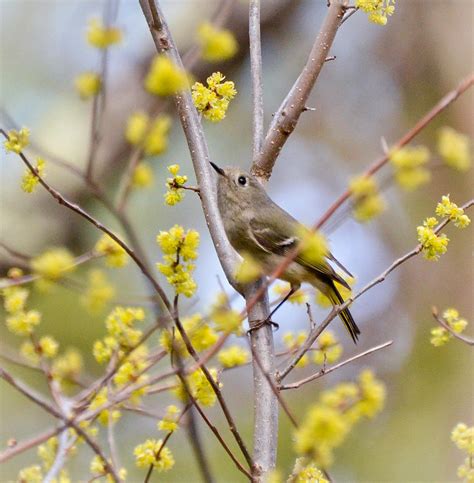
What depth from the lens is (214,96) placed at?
48.3 inches

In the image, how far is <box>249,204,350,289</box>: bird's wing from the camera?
1.98m

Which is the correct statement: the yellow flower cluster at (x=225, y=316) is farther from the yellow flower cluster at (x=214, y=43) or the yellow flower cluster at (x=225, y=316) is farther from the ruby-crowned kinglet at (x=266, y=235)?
the ruby-crowned kinglet at (x=266, y=235)

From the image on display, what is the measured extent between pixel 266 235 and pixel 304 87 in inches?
25.5

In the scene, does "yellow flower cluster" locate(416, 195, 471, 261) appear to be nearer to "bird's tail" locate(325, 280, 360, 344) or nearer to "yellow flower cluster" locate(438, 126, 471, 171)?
"yellow flower cluster" locate(438, 126, 471, 171)

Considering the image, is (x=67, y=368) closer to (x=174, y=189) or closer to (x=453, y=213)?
(x=174, y=189)

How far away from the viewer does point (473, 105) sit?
3.62 meters

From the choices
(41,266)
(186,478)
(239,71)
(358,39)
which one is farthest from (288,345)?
(358,39)

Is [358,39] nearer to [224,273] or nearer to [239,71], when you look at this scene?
[239,71]

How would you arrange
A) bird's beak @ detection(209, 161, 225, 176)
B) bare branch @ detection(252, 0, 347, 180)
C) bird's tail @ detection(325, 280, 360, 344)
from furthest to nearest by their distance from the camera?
bird's tail @ detection(325, 280, 360, 344), bird's beak @ detection(209, 161, 225, 176), bare branch @ detection(252, 0, 347, 180)

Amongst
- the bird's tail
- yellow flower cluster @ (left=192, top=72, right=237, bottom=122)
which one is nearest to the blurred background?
the bird's tail

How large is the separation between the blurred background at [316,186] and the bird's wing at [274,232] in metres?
1.19

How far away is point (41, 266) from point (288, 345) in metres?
0.74

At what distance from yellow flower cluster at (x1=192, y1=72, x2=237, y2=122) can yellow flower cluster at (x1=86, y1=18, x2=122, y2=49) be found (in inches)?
17.9

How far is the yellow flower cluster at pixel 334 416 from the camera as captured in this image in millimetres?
607
